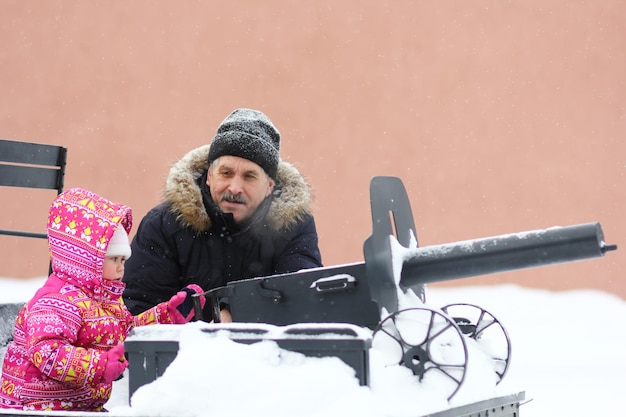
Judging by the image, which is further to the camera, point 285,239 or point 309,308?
point 285,239

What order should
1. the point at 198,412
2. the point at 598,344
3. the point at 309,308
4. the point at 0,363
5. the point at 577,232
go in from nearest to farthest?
the point at 198,412, the point at 577,232, the point at 309,308, the point at 0,363, the point at 598,344

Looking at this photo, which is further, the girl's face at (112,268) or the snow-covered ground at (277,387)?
the girl's face at (112,268)

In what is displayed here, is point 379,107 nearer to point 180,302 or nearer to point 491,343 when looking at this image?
point 180,302

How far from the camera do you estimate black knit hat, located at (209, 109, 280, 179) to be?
130 inches

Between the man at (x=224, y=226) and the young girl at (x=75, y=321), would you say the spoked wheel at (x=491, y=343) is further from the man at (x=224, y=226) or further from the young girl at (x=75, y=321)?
the young girl at (x=75, y=321)

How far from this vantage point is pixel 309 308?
2480 millimetres

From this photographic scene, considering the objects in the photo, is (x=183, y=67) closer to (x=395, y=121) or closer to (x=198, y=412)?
(x=395, y=121)

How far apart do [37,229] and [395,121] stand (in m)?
3.30

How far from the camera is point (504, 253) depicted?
2.30m

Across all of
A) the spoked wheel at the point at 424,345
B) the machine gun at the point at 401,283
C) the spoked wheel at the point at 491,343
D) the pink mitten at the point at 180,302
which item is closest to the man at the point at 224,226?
the pink mitten at the point at 180,302

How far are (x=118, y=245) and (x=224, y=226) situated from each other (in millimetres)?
720

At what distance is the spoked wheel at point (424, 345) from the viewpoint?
7.20 feet

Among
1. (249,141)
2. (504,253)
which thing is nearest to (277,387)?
(504,253)

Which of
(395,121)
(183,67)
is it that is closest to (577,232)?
(395,121)
